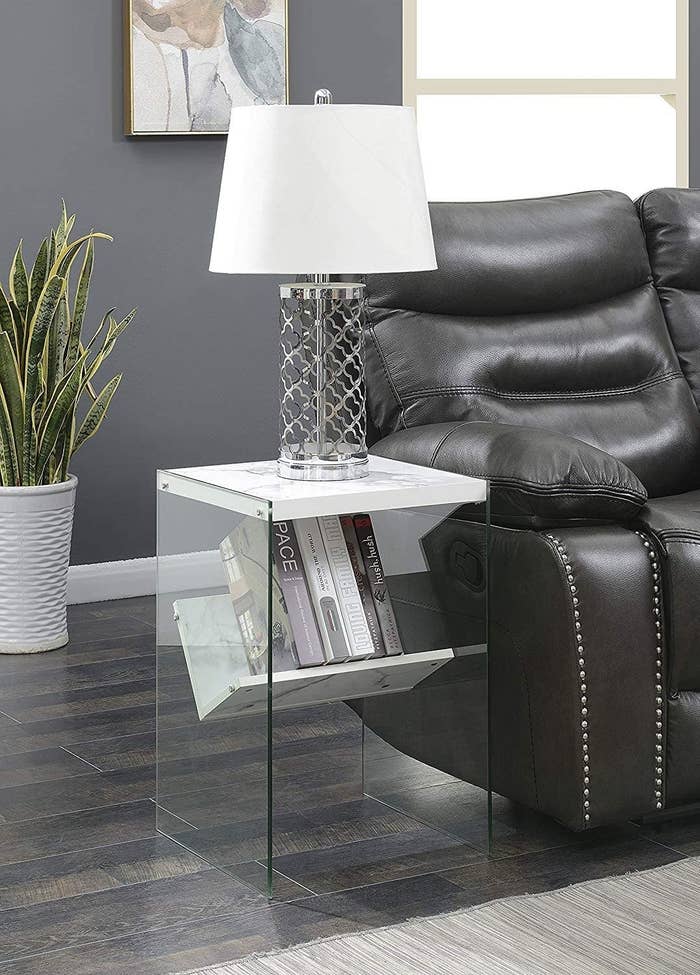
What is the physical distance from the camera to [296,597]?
80.6 inches

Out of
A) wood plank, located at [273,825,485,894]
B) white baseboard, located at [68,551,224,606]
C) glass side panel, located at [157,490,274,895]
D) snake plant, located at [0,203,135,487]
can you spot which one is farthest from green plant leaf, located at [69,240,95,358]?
wood plank, located at [273,825,485,894]

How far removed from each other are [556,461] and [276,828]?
0.74m

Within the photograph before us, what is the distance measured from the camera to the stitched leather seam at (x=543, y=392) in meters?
2.56

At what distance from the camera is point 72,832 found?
2.28 meters

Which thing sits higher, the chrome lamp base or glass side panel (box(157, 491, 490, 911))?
the chrome lamp base

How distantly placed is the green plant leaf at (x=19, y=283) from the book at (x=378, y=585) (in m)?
1.49

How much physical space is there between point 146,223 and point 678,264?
1.57 metres

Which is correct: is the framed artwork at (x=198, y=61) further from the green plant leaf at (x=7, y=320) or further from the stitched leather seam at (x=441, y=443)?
the stitched leather seam at (x=441, y=443)

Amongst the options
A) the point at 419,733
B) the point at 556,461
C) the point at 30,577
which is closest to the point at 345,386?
the point at 556,461

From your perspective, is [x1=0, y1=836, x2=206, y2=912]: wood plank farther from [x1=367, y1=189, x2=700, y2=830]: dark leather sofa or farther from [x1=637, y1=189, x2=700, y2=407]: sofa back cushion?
[x1=637, y1=189, x2=700, y2=407]: sofa back cushion

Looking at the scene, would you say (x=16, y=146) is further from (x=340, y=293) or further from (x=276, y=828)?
(x=276, y=828)

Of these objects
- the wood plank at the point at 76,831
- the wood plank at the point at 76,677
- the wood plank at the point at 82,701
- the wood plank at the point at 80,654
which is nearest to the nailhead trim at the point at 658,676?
the wood plank at the point at 76,831

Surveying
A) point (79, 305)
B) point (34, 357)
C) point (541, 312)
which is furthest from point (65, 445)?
point (541, 312)

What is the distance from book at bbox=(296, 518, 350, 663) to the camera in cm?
207
